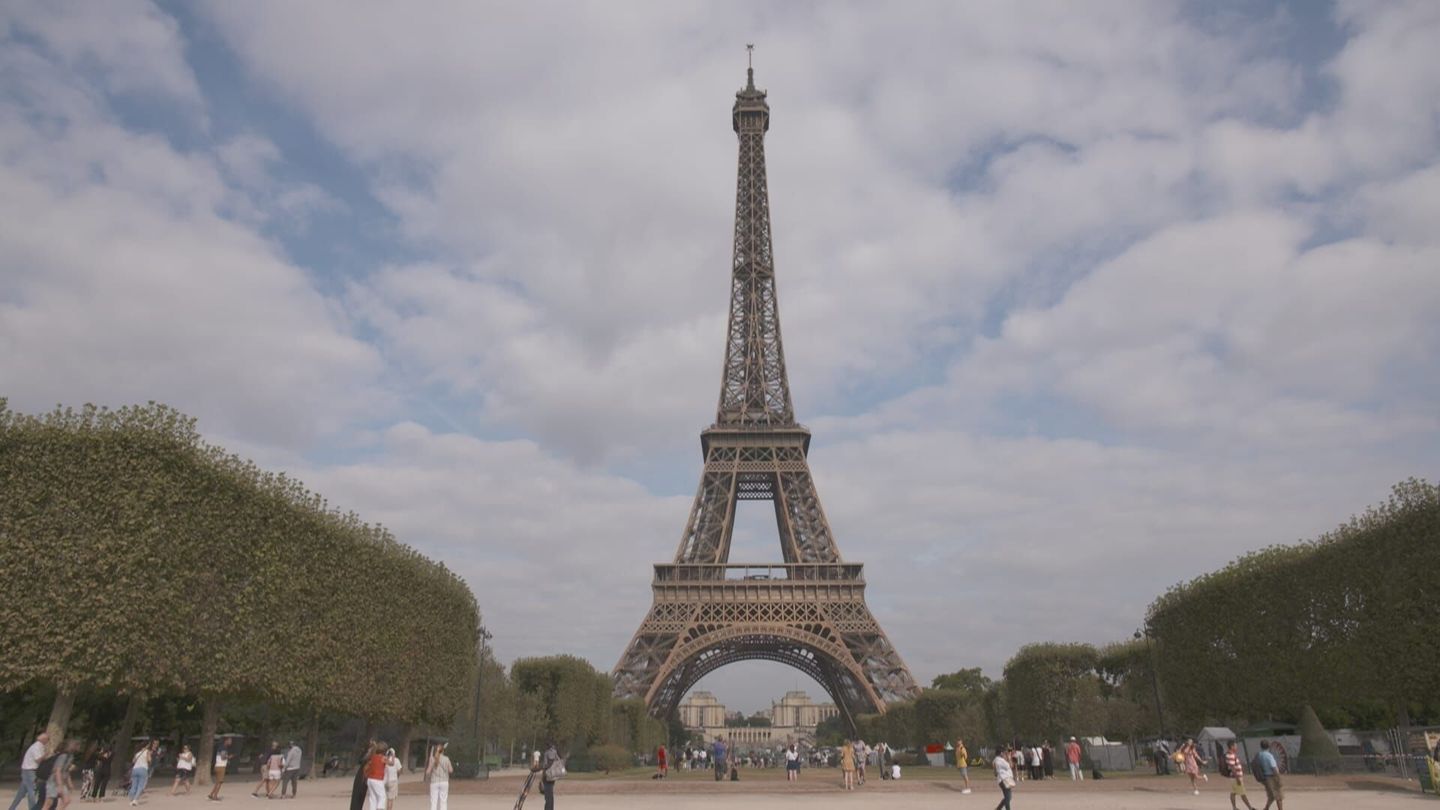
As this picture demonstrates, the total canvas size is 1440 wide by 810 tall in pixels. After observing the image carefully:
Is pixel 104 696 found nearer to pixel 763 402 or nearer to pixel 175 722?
pixel 175 722

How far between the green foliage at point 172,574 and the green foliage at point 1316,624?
3009 centimetres

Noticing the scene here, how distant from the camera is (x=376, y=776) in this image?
15.0 m

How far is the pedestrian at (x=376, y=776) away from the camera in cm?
1494

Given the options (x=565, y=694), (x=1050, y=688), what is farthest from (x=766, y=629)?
(x=1050, y=688)

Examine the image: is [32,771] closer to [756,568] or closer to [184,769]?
[184,769]

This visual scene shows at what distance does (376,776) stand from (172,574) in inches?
450

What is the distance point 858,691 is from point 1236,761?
133ft

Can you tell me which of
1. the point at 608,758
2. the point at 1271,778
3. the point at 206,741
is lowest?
the point at 608,758

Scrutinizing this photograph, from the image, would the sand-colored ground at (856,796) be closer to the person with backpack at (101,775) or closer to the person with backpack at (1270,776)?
the person with backpack at (101,775)

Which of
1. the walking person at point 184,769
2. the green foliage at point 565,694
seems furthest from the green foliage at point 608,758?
the walking person at point 184,769

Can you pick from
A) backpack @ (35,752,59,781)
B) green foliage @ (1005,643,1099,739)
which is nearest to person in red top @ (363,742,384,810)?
backpack @ (35,752,59,781)

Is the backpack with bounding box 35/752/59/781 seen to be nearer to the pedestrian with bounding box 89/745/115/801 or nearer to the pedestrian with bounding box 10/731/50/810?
the pedestrian with bounding box 10/731/50/810

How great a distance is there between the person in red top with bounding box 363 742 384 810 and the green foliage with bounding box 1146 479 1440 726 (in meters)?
26.9

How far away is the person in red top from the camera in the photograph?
1494 centimetres
